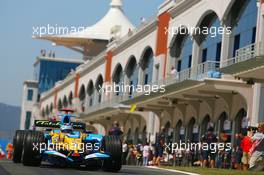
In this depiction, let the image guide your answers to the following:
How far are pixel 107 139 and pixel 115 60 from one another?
43.5 m

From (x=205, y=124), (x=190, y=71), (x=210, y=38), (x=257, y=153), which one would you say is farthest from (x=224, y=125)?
(x=257, y=153)

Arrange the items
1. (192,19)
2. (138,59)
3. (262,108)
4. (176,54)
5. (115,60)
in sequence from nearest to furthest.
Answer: (262,108)
(192,19)
(176,54)
(138,59)
(115,60)

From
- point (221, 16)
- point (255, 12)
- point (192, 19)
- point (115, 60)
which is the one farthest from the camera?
point (115, 60)

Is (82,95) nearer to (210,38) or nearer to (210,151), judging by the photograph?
(210,38)

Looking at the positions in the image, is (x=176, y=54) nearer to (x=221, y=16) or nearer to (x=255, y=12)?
(x=221, y=16)

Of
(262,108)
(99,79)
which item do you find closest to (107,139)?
(262,108)

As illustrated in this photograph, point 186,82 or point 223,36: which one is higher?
point 223,36

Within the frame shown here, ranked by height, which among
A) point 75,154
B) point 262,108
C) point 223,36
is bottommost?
point 75,154

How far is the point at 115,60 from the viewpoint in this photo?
65.2 m

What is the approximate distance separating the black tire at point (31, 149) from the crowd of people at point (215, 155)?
6.22m

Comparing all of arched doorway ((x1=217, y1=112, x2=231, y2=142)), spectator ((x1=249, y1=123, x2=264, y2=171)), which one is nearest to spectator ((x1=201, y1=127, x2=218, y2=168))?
arched doorway ((x1=217, y1=112, x2=231, y2=142))

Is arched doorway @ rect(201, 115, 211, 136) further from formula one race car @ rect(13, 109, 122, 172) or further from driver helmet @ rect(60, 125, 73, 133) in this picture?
formula one race car @ rect(13, 109, 122, 172)

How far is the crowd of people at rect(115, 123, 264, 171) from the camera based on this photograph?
935 inches

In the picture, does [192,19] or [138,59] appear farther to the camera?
[138,59]
